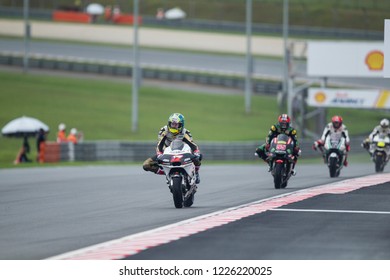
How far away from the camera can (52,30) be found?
78.4 m

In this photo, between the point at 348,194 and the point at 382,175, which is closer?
the point at 348,194

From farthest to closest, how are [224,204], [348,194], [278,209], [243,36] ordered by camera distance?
[243,36]
[348,194]
[224,204]
[278,209]

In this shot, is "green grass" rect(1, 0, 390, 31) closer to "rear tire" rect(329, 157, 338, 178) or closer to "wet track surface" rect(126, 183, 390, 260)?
"rear tire" rect(329, 157, 338, 178)

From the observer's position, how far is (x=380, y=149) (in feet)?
99.4

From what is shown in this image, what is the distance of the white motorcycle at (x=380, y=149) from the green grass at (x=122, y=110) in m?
15.7

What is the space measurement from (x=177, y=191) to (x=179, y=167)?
1.39 feet

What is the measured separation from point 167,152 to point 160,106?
128 feet

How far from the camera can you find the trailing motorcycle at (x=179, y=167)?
717 inches

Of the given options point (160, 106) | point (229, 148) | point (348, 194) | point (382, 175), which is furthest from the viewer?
point (160, 106)

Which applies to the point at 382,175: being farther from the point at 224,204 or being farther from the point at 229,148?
the point at 229,148

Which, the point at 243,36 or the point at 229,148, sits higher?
the point at 243,36

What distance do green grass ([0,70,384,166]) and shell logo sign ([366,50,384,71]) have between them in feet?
13.9

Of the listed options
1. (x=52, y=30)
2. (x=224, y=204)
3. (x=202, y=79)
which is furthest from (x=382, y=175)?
(x=52, y=30)

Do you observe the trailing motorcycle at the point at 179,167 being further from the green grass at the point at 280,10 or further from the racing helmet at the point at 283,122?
the green grass at the point at 280,10
